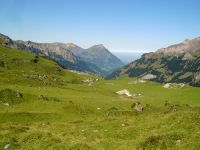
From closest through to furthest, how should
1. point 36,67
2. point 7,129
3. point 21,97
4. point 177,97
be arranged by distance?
point 7,129, point 21,97, point 177,97, point 36,67

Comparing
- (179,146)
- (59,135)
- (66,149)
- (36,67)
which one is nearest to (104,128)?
(59,135)

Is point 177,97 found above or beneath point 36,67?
beneath

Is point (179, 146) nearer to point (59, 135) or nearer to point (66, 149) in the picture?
point (66, 149)

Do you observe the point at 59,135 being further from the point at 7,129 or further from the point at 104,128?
the point at 7,129

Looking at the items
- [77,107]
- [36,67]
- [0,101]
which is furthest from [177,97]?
[36,67]

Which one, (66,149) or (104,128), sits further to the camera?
(104,128)

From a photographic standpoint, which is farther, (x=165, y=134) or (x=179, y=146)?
(x=165, y=134)

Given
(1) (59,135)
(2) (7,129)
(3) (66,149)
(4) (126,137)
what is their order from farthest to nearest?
(2) (7,129)
(1) (59,135)
(4) (126,137)
(3) (66,149)

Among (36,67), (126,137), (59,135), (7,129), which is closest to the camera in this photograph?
(126,137)

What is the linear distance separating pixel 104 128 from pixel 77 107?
3682 centimetres

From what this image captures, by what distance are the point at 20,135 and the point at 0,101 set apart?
37994 mm

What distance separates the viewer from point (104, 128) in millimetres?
35844

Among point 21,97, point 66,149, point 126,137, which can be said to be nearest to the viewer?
point 66,149

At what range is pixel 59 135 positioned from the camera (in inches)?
1348
